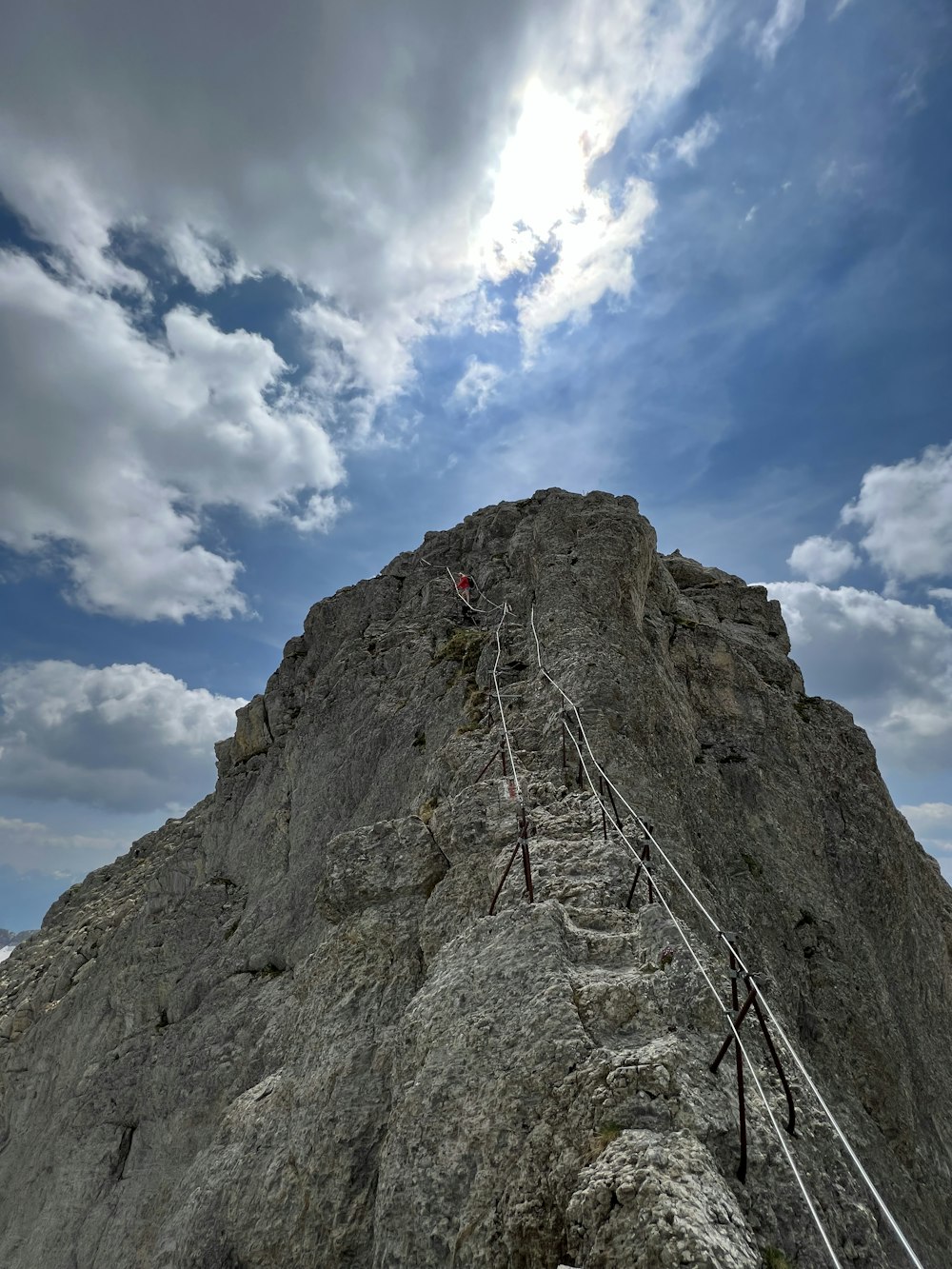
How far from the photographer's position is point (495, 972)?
10.2m

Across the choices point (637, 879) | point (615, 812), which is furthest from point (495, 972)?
point (615, 812)

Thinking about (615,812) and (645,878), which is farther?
(615,812)

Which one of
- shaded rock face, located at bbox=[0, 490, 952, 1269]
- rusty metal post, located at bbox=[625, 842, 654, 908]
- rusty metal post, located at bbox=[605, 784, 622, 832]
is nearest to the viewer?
shaded rock face, located at bbox=[0, 490, 952, 1269]

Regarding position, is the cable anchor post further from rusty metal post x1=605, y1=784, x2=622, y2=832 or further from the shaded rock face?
rusty metal post x1=605, y1=784, x2=622, y2=832

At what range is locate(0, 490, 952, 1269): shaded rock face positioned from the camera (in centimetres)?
801

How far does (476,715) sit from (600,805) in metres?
6.85

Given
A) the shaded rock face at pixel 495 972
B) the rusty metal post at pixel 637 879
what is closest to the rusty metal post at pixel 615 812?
the shaded rock face at pixel 495 972

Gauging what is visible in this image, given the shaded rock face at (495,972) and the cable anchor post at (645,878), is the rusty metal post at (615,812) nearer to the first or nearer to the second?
the shaded rock face at (495,972)

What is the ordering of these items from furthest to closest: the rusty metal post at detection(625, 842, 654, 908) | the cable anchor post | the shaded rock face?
the rusty metal post at detection(625, 842, 654, 908), the cable anchor post, the shaded rock face

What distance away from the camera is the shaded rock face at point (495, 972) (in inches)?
315

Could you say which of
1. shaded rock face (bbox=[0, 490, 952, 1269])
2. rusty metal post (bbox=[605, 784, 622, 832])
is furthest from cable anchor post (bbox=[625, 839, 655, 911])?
rusty metal post (bbox=[605, 784, 622, 832])

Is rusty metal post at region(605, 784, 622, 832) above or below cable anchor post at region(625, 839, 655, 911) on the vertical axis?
above

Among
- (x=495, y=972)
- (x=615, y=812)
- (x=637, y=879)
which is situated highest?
(x=615, y=812)

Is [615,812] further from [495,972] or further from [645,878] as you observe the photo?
[495,972]
